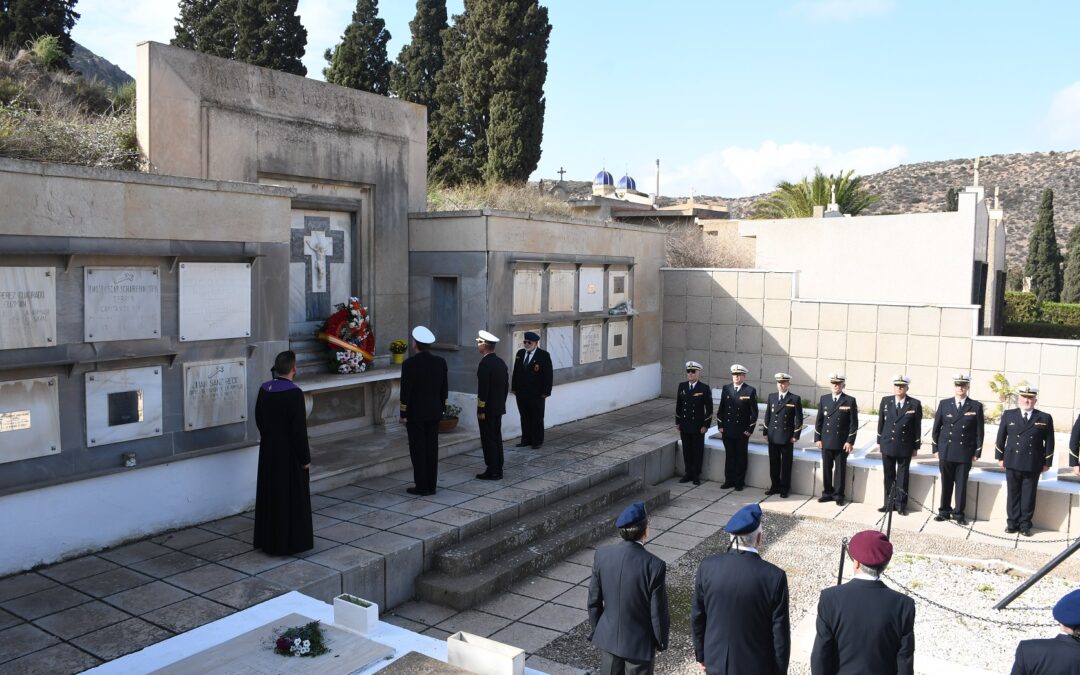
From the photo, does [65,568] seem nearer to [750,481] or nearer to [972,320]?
[750,481]

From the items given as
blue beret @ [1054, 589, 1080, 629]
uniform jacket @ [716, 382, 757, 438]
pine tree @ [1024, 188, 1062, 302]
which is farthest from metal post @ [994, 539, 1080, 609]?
pine tree @ [1024, 188, 1062, 302]

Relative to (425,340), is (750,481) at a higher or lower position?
lower

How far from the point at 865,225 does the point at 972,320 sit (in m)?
5.34

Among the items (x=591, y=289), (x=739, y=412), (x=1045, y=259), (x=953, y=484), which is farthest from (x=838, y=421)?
(x=1045, y=259)

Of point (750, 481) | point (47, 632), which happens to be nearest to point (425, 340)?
point (47, 632)

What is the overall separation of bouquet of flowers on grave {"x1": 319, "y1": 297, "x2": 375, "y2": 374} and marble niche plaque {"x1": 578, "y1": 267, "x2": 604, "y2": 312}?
Result: 3.67 m

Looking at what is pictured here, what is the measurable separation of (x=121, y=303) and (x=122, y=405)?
33.2 inches

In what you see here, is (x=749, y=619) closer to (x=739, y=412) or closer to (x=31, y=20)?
(x=739, y=412)

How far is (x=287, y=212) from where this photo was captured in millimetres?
8086

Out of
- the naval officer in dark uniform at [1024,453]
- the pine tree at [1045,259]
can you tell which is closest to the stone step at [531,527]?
the naval officer in dark uniform at [1024,453]

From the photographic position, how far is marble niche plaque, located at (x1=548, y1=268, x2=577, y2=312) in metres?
12.1

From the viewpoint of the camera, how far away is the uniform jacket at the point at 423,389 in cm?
821

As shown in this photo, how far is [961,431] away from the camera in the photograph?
30.4 feet

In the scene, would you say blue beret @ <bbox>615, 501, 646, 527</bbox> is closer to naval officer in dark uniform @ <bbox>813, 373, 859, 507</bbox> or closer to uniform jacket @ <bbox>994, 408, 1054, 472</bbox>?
naval officer in dark uniform @ <bbox>813, 373, 859, 507</bbox>
